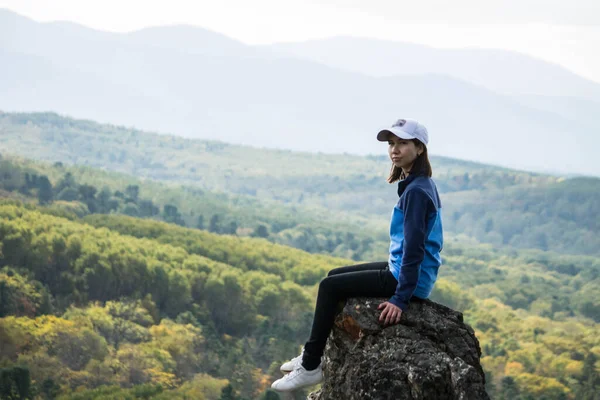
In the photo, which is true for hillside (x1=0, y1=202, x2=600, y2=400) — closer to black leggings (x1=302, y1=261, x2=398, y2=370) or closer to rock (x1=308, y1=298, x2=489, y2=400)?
black leggings (x1=302, y1=261, x2=398, y2=370)

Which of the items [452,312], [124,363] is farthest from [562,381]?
[452,312]

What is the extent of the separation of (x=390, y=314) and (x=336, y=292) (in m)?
0.61

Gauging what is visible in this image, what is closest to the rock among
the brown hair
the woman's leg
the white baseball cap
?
the woman's leg

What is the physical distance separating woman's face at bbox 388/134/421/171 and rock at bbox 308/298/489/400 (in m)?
1.18

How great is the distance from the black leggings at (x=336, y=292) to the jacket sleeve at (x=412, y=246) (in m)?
0.24

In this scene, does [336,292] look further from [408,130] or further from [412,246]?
[408,130]

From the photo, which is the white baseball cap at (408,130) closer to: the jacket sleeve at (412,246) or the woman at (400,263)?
the woman at (400,263)

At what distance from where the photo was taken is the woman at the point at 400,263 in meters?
6.39

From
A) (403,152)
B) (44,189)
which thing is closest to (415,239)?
(403,152)

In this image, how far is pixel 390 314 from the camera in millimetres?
6301

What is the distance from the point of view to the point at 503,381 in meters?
59.5

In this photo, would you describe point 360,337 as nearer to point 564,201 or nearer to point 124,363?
point 124,363

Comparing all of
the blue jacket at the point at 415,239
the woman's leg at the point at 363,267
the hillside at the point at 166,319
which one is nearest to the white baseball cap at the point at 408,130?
the blue jacket at the point at 415,239

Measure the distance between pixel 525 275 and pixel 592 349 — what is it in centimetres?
5287
